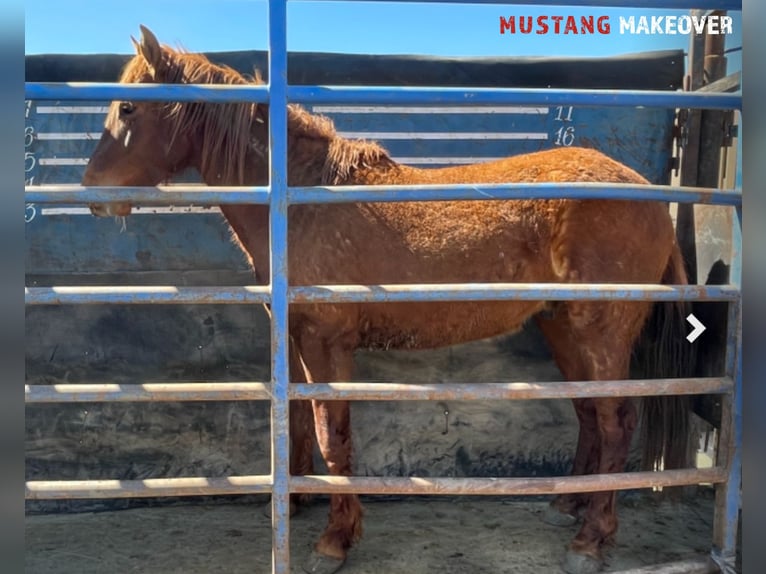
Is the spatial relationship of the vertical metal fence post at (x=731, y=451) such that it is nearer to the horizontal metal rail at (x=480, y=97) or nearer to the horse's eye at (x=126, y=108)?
the horizontal metal rail at (x=480, y=97)

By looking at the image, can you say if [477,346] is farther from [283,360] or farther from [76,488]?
[76,488]

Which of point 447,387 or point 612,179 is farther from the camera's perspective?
point 612,179

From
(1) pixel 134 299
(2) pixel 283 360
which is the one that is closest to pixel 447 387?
(2) pixel 283 360

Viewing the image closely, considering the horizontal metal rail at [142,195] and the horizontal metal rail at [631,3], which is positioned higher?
the horizontal metal rail at [631,3]

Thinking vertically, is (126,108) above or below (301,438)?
above

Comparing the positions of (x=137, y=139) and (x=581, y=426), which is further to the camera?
(x=581, y=426)

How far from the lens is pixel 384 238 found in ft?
9.95

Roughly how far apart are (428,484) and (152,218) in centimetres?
242

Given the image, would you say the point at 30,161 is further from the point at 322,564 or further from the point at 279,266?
the point at 322,564

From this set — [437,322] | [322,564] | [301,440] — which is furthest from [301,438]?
[437,322]

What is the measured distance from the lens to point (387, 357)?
3914 millimetres

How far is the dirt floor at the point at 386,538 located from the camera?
3039 mm

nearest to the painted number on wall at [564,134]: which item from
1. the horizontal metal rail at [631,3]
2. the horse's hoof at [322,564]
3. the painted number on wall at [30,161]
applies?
the horizontal metal rail at [631,3]

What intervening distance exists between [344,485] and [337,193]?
105 centimetres
